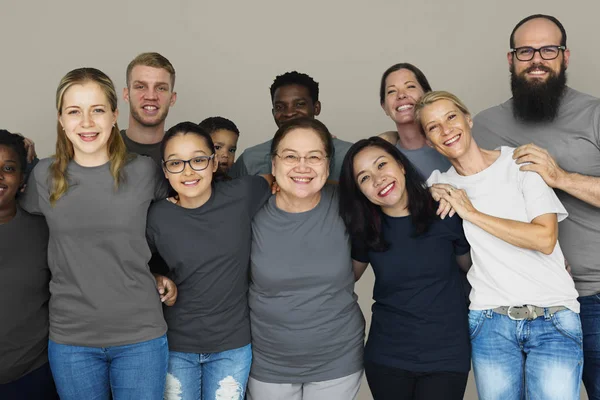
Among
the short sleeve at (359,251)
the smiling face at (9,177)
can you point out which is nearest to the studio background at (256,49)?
the smiling face at (9,177)

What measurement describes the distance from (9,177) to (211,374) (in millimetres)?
1151

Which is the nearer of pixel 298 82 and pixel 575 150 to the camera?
pixel 575 150

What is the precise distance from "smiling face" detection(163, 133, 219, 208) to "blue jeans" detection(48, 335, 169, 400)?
592 millimetres

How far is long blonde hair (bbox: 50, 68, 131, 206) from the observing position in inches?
97.7

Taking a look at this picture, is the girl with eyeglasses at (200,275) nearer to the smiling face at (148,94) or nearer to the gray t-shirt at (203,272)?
the gray t-shirt at (203,272)

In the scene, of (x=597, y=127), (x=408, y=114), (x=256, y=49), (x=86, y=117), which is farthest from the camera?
(x=256, y=49)

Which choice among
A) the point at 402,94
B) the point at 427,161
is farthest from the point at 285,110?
the point at 427,161

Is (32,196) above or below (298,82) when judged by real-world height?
below

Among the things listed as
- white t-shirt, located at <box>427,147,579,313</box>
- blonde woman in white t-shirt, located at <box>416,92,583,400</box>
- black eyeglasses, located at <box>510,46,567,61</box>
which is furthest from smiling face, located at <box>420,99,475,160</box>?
black eyeglasses, located at <box>510,46,567,61</box>

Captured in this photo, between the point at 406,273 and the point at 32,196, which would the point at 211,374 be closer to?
the point at 406,273

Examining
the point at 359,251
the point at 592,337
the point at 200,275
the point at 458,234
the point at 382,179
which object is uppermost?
the point at 382,179

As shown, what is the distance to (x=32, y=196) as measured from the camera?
2545 millimetres

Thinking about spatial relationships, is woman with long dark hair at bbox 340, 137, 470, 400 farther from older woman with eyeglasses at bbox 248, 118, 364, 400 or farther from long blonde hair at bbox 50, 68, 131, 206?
long blonde hair at bbox 50, 68, 131, 206

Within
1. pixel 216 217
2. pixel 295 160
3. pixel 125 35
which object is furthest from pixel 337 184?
pixel 125 35
